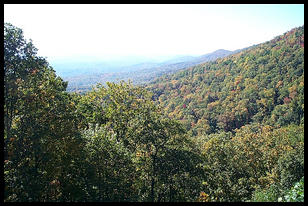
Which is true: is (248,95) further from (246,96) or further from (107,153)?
(107,153)

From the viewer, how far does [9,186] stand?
846cm

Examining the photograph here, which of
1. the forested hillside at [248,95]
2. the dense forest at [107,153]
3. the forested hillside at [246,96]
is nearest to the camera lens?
the dense forest at [107,153]

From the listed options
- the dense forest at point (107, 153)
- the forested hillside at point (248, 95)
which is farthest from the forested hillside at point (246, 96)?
the dense forest at point (107, 153)

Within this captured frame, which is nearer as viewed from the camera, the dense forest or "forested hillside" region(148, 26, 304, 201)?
the dense forest

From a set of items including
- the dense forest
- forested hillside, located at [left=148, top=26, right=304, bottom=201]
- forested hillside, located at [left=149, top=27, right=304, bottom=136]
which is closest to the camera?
the dense forest

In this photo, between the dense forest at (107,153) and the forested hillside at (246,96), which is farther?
the forested hillside at (246,96)

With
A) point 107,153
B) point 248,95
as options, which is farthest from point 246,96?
point 107,153

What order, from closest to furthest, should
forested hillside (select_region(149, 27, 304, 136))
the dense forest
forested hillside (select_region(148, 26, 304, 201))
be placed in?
the dense forest → forested hillside (select_region(148, 26, 304, 201)) → forested hillside (select_region(149, 27, 304, 136))

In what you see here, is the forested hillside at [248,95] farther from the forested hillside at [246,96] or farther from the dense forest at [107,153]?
the dense forest at [107,153]

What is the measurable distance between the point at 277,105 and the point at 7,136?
90159 mm

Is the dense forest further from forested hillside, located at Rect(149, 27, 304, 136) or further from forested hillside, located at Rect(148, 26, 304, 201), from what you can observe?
forested hillside, located at Rect(149, 27, 304, 136)

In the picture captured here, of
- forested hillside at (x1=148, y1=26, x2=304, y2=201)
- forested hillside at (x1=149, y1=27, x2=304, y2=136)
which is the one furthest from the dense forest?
forested hillside at (x1=149, y1=27, x2=304, y2=136)

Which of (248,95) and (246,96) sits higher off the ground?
(248,95)
